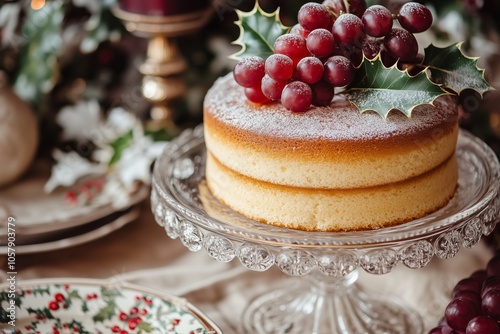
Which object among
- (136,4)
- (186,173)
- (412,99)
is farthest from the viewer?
(136,4)

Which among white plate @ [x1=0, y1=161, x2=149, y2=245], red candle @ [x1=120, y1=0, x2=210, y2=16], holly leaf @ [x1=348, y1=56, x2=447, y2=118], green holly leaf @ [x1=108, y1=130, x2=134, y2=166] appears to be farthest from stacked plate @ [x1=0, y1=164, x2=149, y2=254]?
holly leaf @ [x1=348, y1=56, x2=447, y2=118]

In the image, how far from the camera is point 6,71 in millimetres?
1537

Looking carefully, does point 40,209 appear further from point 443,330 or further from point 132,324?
point 443,330

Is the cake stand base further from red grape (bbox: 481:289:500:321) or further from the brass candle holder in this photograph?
the brass candle holder

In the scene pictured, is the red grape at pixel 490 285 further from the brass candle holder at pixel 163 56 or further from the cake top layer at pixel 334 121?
the brass candle holder at pixel 163 56

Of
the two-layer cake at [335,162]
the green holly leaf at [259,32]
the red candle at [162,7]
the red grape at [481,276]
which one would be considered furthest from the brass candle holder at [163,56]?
the red grape at [481,276]

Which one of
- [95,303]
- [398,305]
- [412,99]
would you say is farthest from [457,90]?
[95,303]

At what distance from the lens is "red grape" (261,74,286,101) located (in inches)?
34.5

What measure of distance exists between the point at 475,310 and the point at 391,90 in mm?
314

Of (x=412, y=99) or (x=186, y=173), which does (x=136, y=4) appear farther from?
(x=412, y=99)

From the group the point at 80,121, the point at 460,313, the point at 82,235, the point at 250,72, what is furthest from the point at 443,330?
the point at 80,121

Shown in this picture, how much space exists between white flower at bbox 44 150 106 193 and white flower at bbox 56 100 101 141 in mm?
52

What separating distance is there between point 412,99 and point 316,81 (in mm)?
124

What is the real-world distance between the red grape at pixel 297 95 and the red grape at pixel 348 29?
0.27ft
